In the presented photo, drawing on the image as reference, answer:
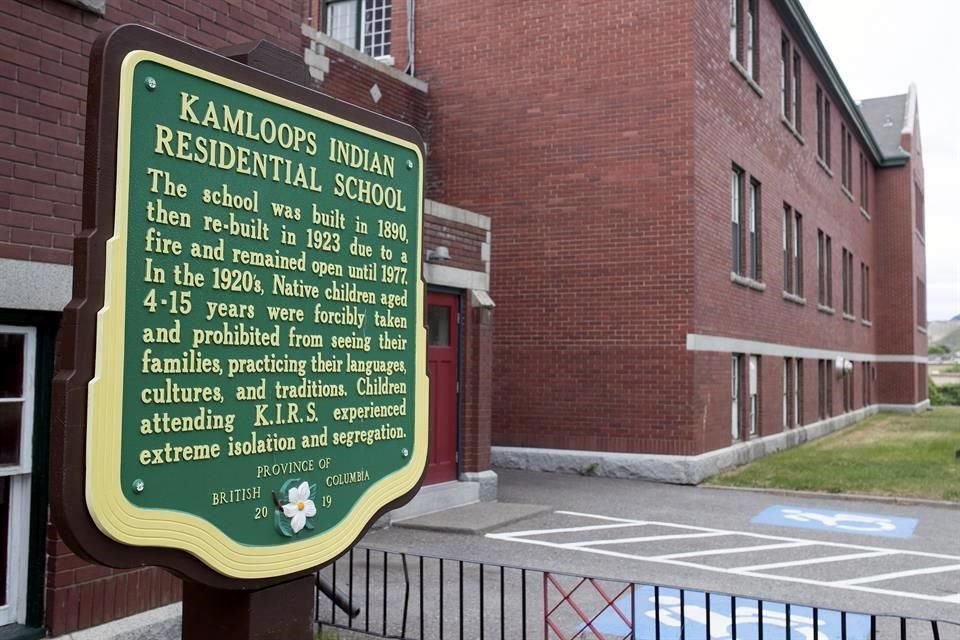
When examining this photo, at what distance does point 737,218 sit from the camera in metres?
18.6

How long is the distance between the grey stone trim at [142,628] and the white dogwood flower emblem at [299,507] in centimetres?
342

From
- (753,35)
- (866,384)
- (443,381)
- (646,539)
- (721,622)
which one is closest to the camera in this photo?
(721,622)

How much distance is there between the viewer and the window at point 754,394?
19031mm

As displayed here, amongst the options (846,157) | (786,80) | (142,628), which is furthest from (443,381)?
(846,157)

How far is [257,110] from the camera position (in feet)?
10.8

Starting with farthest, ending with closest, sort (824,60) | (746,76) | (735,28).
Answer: (824,60), (735,28), (746,76)

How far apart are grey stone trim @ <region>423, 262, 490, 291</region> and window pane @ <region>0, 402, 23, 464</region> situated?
5.88 metres

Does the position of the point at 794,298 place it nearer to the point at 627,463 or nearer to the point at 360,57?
the point at 627,463

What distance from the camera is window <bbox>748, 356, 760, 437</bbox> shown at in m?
19.0

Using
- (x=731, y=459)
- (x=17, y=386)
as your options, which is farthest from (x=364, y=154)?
(x=731, y=459)

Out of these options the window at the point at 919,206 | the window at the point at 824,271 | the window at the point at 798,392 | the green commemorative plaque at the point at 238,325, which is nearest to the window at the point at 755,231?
the window at the point at 798,392

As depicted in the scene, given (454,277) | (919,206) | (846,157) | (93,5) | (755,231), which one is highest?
(919,206)

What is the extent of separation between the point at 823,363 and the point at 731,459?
442 inches

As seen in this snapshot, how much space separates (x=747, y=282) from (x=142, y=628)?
14667 mm
